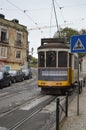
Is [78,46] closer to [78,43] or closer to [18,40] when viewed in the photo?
[78,43]

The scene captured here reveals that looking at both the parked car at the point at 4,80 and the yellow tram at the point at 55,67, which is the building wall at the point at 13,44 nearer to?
the parked car at the point at 4,80

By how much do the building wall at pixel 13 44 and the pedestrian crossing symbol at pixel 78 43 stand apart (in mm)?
40986

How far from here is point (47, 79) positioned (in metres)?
21.3

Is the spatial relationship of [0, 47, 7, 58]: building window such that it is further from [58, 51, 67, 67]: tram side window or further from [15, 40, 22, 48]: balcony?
[58, 51, 67, 67]: tram side window

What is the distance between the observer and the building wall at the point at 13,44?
53.6 m

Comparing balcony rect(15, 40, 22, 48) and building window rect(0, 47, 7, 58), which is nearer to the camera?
building window rect(0, 47, 7, 58)

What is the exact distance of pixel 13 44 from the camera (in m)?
56.5

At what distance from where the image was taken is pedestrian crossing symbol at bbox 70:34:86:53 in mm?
11828

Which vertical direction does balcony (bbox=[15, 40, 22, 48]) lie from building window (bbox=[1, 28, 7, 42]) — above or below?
below

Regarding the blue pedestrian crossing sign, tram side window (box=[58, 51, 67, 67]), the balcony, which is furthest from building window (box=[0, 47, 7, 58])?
the blue pedestrian crossing sign

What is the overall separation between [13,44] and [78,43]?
148 ft

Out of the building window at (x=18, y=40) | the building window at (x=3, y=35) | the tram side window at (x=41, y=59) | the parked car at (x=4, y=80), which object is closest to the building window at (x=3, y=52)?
the building window at (x=3, y=35)

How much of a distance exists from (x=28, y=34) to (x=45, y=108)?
162 feet

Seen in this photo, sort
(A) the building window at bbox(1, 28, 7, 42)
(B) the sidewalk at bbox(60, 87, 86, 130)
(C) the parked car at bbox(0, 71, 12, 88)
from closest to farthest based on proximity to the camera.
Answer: (B) the sidewalk at bbox(60, 87, 86, 130) → (C) the parked car at bbox(0, 71, 12, 88) → (A) the building window at bbox(1, 28, 7, 42)
